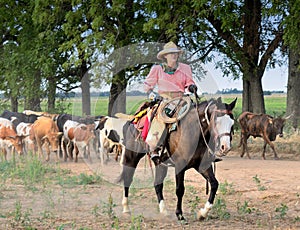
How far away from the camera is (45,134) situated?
17484 millimetres

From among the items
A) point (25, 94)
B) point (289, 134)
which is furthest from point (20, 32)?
point (289, 134)

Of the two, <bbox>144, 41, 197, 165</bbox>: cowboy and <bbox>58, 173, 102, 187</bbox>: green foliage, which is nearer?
<bbox>144, 41, 197, 165</bbox>: cowboy

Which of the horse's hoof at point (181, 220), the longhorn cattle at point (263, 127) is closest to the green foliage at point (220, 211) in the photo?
the horse's hoof at point (181, 220)

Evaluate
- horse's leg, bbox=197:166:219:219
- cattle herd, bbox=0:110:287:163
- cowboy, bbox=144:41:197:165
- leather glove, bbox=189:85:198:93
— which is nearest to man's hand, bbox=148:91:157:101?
cowboy, bbox=144:41:197:165

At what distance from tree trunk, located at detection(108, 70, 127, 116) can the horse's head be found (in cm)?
1234

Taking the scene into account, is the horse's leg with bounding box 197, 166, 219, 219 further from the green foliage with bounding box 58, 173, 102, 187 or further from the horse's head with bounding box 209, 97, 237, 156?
the green foliage with bounding box 58, 173, 102, 187

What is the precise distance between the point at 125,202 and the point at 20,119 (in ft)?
36.8

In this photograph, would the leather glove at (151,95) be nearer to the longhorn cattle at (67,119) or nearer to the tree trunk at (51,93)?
the longhorn cattle at (67,119)

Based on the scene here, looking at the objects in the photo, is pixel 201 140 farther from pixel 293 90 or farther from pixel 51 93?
pixel 51 93

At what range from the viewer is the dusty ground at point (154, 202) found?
28.1ft

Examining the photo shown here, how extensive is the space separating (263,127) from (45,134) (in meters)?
6.53

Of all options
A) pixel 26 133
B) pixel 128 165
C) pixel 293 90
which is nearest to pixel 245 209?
pixel 128 165

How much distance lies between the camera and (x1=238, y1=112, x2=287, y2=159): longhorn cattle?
17312 mm

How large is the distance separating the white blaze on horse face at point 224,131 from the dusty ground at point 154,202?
125 centimetres
